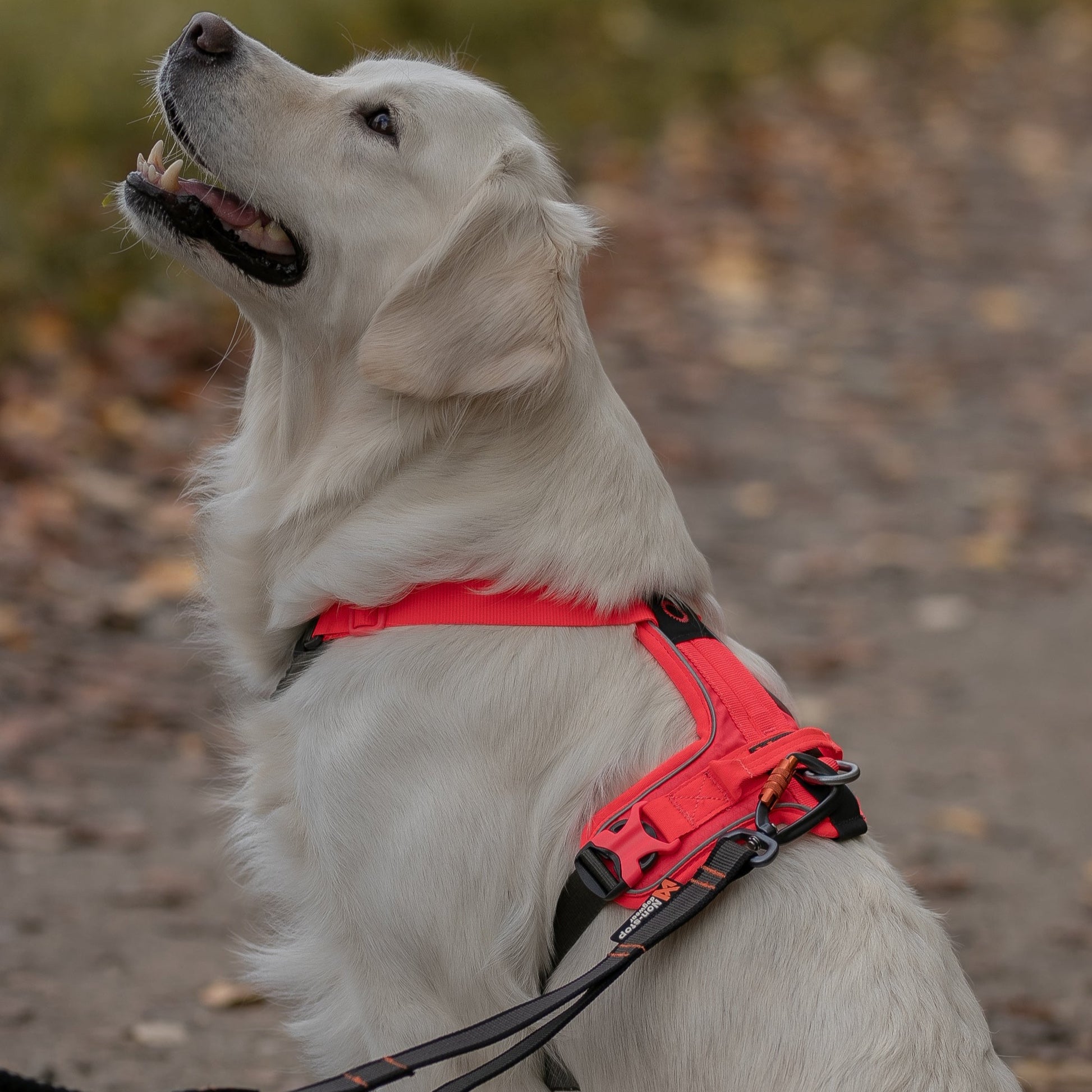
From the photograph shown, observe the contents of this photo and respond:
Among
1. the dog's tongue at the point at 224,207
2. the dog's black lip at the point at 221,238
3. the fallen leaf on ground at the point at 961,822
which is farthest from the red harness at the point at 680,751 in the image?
the fallen leaf on ground at the point at 961,822

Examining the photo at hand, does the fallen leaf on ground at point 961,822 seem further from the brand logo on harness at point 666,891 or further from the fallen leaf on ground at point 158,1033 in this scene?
the brand logo on harness at point 666,891

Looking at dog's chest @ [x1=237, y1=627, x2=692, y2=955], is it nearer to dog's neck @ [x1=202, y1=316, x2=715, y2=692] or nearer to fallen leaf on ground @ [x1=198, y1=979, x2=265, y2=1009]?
dog's neck @ [x1=202, y1=316, x2=715, y2=692]

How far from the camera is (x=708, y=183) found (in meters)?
10.9

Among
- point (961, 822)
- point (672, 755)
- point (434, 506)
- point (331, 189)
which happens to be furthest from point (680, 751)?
point (961, 822)

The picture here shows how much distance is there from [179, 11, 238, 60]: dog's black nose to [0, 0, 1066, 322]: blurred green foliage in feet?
3.99

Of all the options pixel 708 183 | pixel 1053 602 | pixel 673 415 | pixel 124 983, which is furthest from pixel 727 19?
pixel 124 983

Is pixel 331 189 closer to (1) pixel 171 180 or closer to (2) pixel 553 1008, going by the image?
(1) pixel 171 180

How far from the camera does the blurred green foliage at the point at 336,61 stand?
7.39 m

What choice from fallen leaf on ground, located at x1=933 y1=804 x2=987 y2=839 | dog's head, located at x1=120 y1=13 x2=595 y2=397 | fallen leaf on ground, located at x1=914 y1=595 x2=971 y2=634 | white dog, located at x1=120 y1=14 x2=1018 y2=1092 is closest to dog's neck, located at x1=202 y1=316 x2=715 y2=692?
white dog, located at x1=120 y1=14 x2=1018 y2=1092

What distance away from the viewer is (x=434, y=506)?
262cm

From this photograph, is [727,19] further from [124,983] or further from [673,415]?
[124,983]

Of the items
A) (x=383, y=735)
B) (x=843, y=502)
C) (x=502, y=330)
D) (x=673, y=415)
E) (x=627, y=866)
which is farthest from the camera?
(x=673, y=415)

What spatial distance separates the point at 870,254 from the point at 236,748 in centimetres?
746

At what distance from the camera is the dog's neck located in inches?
101
